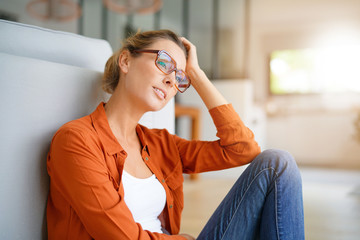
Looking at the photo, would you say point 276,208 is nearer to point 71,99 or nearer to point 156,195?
point 156,195

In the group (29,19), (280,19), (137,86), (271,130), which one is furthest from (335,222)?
(29,19)

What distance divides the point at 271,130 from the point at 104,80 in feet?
17.9

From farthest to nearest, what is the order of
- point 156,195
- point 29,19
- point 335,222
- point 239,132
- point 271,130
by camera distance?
point 271,130 → point 29,19 → point 335,222 → point 239,132 → point 156,195

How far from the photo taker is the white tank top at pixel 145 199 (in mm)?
908

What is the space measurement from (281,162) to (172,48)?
18.5 inches

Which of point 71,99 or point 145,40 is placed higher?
point 145,40

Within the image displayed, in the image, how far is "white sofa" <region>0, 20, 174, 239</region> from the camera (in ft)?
2.76

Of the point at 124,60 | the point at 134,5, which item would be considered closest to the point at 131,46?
the point at 124,60

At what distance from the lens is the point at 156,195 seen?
976 millimetres

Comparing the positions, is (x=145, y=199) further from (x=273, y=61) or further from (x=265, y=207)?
(x=273, y=61)

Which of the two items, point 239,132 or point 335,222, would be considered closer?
point 239,132

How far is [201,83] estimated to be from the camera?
1.20 meters

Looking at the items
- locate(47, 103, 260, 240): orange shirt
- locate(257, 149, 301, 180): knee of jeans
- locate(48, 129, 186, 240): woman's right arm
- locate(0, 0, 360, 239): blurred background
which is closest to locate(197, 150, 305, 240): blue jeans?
locate(257, 149, 301, 180): knee of jeans

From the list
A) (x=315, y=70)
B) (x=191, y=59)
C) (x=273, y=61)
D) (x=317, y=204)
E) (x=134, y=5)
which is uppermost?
(x=134, y=5)
